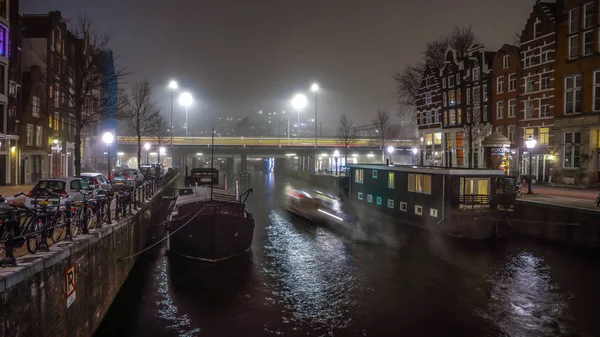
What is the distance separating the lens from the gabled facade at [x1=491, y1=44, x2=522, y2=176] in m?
48.0

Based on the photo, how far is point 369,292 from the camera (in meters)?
17.6

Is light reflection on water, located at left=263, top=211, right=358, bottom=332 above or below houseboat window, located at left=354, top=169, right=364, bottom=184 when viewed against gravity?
below

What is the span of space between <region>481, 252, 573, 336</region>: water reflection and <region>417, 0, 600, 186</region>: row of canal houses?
1722cm

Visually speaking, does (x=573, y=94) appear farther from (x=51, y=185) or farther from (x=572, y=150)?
(x=51, y=185)

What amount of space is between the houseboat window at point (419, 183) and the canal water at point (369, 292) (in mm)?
3119

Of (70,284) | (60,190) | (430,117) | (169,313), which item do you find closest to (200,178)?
(60,190)

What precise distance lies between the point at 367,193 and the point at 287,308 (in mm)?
21244

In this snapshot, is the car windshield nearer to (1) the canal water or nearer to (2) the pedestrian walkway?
(1) the canal water

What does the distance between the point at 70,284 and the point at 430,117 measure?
6107cm

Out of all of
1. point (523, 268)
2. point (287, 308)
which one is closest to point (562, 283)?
point (523, 268)

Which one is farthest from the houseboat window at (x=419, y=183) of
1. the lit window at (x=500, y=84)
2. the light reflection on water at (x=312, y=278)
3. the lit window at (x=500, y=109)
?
Answer: the lit window at (x=500, y=84)

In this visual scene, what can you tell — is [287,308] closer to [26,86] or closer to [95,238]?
[95,238]

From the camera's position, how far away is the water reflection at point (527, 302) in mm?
14297

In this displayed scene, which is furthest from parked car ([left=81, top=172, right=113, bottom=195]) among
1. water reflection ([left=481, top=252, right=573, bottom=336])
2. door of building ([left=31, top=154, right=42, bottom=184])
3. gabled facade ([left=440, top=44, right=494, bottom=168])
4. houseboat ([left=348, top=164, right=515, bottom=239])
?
gabled facade ([left=440, top=44, right=494, bottom=168])
